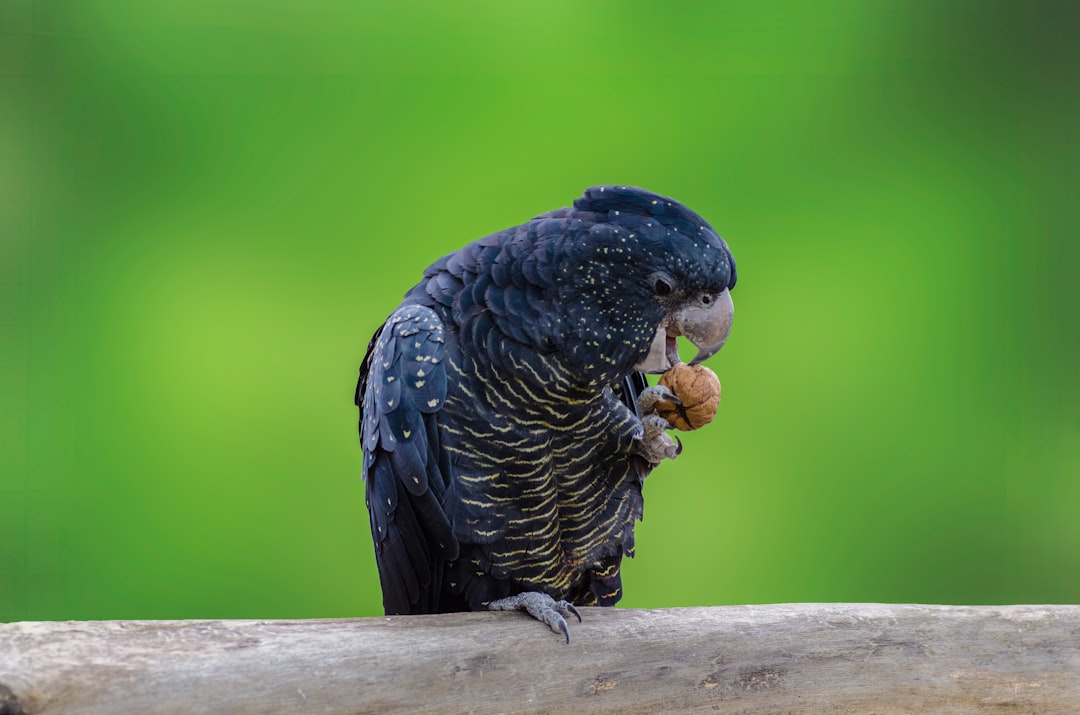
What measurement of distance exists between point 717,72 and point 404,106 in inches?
47.7

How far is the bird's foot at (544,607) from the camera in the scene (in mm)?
2090

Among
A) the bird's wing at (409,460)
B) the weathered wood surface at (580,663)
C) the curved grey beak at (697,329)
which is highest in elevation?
the curved grey beak at (697,329)

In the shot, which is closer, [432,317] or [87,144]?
[432,317]

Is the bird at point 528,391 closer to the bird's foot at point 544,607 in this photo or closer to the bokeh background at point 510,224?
the bird's foot at point 544,607

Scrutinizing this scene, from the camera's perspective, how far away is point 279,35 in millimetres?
3494

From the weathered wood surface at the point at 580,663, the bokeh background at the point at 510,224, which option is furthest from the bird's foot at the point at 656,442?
the bokeh background at the point at 510,224

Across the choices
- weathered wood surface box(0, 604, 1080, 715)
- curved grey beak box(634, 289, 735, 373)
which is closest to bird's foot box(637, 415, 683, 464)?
curved grey beak box(634, 289, 735, 373)

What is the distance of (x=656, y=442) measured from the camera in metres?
2.37

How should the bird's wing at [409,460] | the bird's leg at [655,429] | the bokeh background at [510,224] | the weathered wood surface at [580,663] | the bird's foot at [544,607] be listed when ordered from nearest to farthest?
the weathered wood surface at [580,663], the bird's foot at [544,607], the bird's wing at [409,460], the bird's leg at [655,429], the bokeh background at [510,224]

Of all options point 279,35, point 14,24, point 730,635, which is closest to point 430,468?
point 730,635

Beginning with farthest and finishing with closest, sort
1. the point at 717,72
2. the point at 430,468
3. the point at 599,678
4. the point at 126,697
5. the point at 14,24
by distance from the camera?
the point at 717,72 < the point at 14,24 < the point at 430,468 < the point at 599,678 < the point at 126,697

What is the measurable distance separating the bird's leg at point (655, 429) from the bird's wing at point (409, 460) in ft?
1.69

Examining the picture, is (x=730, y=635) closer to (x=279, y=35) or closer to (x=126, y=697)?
(x=126, y=697)

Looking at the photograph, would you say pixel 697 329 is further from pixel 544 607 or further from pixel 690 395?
pixel 544 607
